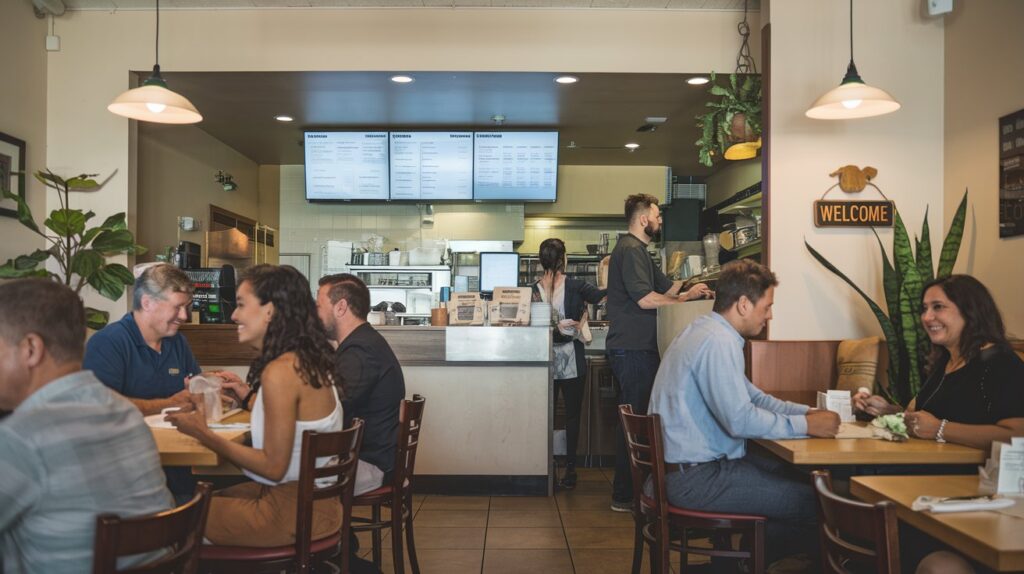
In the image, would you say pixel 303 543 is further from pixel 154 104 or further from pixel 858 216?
pixel 858 216

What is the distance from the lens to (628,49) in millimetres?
5398

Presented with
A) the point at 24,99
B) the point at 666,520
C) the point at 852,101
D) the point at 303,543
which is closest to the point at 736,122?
the point at 852,101

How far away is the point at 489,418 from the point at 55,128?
353cm

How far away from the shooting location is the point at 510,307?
523 cm

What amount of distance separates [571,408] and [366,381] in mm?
2630

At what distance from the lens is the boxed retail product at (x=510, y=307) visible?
5.20 metres

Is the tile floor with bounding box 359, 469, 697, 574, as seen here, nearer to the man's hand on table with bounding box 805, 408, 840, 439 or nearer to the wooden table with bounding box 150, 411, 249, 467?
the man's hand on table with bounding box 805, 408, 840, 439

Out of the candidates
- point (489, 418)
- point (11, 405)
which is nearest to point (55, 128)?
point (489, 418)

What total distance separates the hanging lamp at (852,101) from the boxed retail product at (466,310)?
2379 millimetres

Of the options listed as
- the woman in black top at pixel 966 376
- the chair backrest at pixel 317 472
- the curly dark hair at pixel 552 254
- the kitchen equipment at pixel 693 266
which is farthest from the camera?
the kitchen equipment at pixel 693 266

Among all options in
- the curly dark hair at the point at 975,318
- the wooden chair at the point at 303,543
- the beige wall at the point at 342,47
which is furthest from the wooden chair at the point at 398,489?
the beige wall at the point at 342,47

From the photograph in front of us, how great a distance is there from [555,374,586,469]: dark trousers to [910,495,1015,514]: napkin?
11.9 feet

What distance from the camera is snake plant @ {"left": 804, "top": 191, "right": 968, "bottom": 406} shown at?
3799 millimetres

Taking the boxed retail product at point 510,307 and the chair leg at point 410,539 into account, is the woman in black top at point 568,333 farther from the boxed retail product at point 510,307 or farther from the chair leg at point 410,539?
the chair leg at point 410,539
